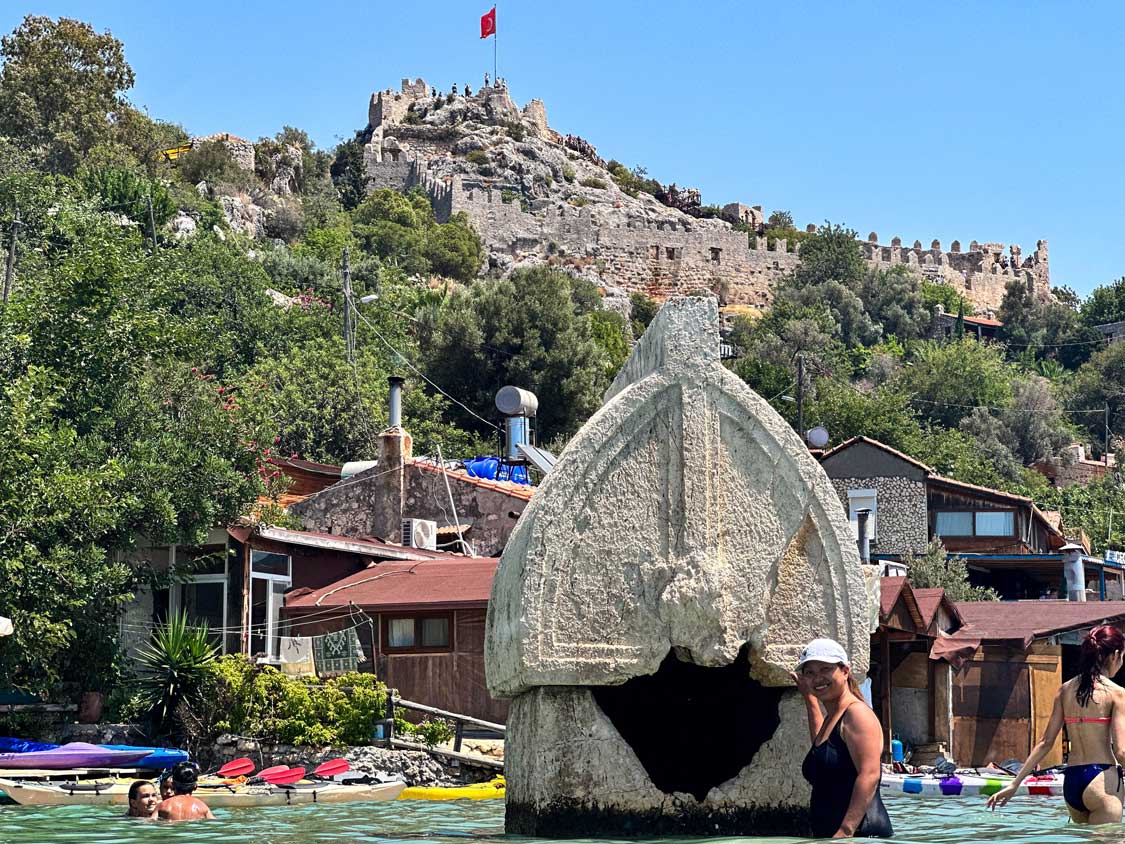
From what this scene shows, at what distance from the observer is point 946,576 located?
37781mm

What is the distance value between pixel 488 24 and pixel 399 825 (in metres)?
92.3

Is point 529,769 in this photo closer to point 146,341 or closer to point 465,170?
point 146,341

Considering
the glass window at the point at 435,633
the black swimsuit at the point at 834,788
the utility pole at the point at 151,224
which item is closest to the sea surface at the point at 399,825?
the black swimsuit at the point at 834,788

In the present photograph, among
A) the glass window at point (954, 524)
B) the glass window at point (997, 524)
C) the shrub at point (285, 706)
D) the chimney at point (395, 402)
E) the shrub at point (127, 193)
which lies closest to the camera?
the shrub at point (285, 706)

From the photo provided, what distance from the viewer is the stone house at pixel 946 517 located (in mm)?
41969

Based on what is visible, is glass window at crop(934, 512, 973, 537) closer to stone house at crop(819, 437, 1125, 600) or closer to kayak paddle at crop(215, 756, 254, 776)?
stone house at crop(819, 437, 1125, 600)

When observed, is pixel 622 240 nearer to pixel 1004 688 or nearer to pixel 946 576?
pixel 946 576

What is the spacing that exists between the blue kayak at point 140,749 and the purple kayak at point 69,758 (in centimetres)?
10

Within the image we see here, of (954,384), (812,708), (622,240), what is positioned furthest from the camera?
(622,240)

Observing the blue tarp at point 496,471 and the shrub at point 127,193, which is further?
the shrub at point 127,193

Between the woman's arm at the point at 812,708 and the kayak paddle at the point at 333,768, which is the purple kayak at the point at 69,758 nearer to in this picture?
the kayak paddle at the point at 333,768

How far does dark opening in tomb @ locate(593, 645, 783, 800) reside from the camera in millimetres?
9469

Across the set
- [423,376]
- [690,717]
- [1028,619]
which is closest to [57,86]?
[423,376]

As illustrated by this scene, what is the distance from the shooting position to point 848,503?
41.9 meters
